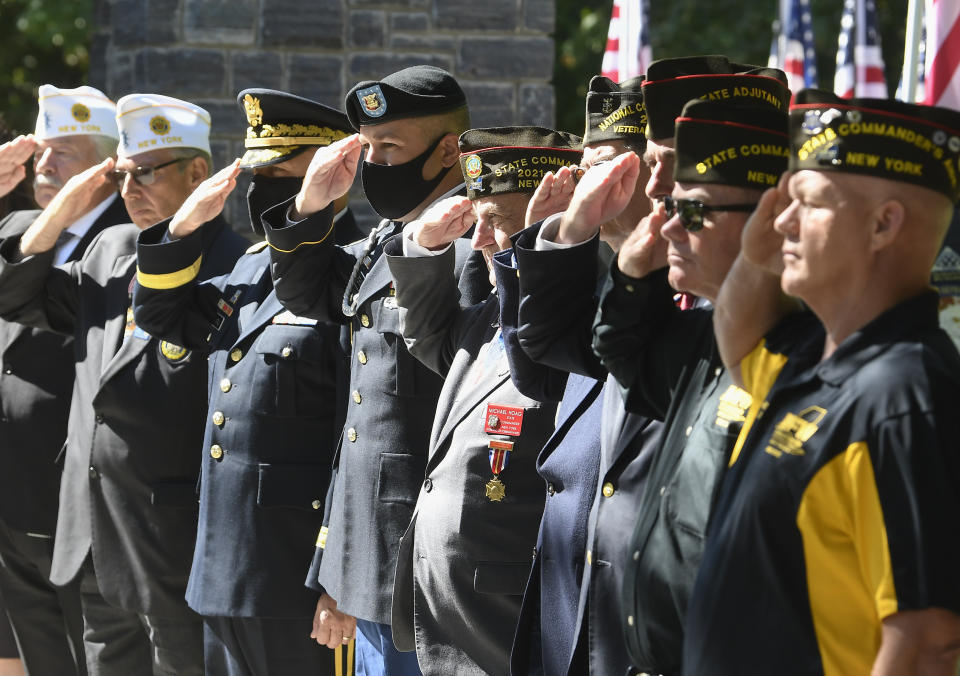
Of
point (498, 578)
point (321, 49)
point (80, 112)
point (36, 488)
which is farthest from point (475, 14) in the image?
point (498, 578)

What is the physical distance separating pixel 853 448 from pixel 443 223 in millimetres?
1882

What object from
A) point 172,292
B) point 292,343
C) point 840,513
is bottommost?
point 292,343

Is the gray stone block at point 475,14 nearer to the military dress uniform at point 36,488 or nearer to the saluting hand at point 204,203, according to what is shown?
the military dress uniform at point 36,488

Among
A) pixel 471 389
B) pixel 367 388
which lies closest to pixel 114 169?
pixel 367 388

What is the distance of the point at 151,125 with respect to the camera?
17.6ft

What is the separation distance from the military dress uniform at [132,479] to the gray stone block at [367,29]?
10.9ft

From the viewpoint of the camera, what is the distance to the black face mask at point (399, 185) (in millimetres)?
4316

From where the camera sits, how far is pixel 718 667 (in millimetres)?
2250

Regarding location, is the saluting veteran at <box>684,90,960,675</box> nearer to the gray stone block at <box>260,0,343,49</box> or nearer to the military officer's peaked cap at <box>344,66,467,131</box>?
the military officer's peaked cap at <box>344,66,467,131</box>

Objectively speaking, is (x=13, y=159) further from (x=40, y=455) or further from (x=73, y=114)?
(x=40, y=455)

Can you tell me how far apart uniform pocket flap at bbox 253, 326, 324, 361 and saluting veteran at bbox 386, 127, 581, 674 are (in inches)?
25.8

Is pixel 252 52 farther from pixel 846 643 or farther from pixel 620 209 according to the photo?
pixel 846 643

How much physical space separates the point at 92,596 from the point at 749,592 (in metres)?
3.53

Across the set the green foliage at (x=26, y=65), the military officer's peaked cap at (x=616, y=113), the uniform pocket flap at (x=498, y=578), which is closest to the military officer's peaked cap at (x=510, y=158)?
the military officer's peaked cap at (x=616, y=113)
